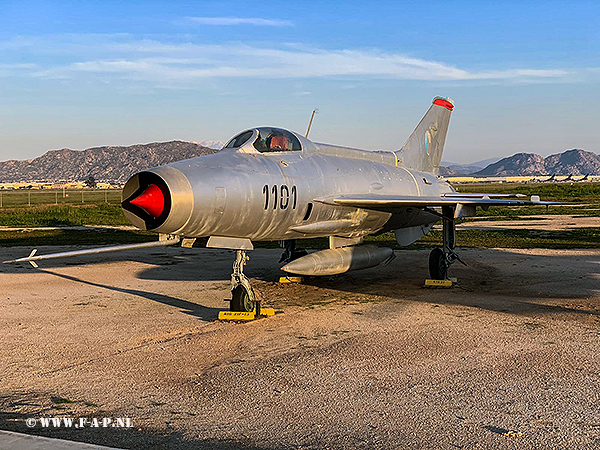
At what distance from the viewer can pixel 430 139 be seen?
1756 centimetres

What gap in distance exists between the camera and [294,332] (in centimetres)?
938

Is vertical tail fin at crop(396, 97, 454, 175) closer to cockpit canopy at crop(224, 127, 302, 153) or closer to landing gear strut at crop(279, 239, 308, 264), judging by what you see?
landing gear strut at crop(279, 239, 308, 264)

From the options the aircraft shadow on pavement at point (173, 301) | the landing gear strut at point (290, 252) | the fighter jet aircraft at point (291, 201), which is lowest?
the aircraft shadow on pavement at point (173, 301)

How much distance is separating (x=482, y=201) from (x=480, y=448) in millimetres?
9190

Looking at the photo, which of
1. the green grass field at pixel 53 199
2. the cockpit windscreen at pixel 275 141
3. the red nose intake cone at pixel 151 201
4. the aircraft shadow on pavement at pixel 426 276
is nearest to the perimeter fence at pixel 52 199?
the green grass field at pixel 53 199

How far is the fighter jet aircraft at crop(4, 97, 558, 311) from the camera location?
8305 millimetres

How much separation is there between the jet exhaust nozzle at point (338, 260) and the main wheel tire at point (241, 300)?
119 cm

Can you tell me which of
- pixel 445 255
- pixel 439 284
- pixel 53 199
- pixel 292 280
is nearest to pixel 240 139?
pixel 292 280

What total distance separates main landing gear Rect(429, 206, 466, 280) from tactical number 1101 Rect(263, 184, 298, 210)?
5172 mm

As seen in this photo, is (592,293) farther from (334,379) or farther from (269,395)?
(269,395)

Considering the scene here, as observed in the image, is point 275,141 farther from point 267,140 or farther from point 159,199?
point 159,199

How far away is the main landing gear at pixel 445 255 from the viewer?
562 inches

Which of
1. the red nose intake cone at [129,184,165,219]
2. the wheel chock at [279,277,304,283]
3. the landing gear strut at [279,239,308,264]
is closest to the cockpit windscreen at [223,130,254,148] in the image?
the red nose intake cone at [129,184,165,219]

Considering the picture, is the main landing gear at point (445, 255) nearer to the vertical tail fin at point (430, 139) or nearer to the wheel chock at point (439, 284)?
the wheel chock at point (439, 284)
